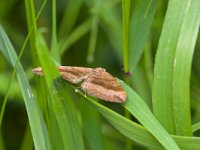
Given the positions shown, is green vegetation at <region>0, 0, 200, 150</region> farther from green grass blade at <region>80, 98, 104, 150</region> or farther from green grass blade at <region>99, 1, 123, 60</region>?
green grass blade at <region>99, 1, 123, 60</region>

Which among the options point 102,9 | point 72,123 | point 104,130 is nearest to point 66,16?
point 102,9

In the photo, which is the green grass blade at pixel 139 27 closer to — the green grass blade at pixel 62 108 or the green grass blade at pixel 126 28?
the green grass blade at pixel 126 28

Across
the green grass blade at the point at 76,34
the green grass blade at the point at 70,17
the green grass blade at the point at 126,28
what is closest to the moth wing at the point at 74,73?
the green grass blade at the point at 126,28

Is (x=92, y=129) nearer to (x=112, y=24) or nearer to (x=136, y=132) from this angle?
(x=136, y=132)

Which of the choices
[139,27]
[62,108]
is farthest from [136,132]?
[139,27]

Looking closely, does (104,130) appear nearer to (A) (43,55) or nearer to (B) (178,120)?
(B) (178,120)

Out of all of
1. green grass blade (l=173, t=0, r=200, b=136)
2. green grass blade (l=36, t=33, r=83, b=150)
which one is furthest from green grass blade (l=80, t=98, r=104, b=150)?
green grass blade (l=173, t=0, r=200, b=136)

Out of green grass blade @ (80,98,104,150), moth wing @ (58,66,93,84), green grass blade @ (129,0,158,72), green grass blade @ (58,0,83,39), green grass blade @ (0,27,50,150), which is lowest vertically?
green grass blade @ (80,98,104,150)
